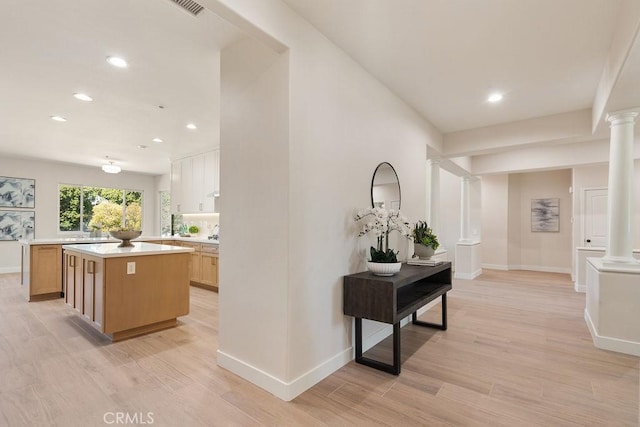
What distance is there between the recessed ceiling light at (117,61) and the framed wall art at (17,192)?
668cm

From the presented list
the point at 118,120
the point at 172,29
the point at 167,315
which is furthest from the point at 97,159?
the point at 172,29

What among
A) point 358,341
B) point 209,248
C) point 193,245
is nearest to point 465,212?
point 358,341

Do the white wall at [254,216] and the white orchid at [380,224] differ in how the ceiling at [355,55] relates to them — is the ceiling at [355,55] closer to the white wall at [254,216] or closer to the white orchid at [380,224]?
the white wall at [254,216]

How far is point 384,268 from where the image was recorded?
8.70 feet

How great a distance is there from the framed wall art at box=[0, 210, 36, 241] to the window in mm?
573

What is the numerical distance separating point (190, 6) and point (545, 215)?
927cm

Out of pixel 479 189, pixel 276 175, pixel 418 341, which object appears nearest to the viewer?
pixel 276 175

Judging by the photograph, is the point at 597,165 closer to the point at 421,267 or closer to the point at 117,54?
the point at 421,267

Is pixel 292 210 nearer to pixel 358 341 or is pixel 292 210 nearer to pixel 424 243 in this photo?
pixel 358 341

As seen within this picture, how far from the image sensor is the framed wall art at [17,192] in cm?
703

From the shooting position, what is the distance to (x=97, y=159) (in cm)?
711

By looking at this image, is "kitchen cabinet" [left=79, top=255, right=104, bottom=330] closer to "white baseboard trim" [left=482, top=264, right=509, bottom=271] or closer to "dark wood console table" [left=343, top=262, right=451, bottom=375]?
"dark wood console table" [left=343, top=262, right=451, bottom=375]

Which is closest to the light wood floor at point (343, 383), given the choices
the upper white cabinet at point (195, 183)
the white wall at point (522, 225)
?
the upper white cabinet at point (195, 183)

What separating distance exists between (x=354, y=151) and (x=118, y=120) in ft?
11.9
